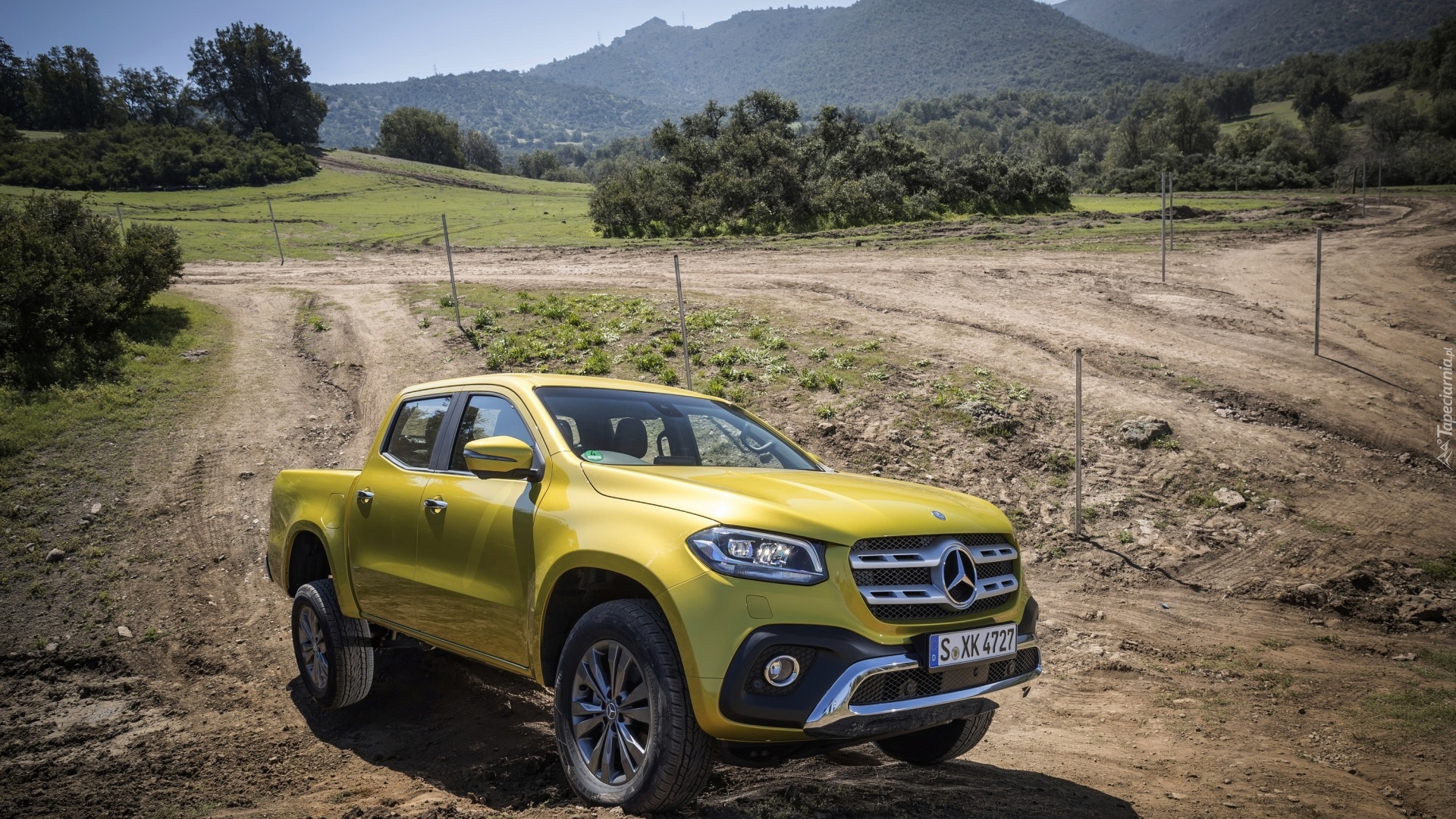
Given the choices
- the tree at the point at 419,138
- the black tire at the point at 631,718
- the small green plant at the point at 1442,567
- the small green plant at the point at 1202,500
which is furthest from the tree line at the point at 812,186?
the tree at the point at 419,138

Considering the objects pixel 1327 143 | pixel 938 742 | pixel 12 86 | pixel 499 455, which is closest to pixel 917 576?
pixel 938 742

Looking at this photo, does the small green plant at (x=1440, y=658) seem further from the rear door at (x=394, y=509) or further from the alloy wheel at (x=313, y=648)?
the alloy wheel at (x=313, y=648)

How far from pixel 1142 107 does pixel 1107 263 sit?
156 m

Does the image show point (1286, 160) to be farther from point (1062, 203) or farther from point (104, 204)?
point (104, 204)

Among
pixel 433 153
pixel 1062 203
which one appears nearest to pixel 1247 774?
pixel 1062 203

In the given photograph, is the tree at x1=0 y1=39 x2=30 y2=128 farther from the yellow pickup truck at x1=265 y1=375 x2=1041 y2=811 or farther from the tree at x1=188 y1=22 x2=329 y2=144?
the yellow pickup truck at x1=265 y1=375 x2=1041 y2=811

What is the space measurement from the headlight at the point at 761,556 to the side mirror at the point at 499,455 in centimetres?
105

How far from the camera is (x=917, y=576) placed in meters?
3.78

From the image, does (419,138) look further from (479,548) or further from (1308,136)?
(479,548)

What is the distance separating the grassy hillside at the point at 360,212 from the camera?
41.8 metres

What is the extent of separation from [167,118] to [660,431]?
12063cm

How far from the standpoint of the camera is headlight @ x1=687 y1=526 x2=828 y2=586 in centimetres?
351

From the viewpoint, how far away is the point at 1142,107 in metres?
159

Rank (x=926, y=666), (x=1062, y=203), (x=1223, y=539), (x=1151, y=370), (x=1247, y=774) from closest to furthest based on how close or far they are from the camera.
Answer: (x=926, y=666)
(x=1247, y=774)
(x=1223, y=539)
(x=1151, y=370)
(x=1062, y=203)
